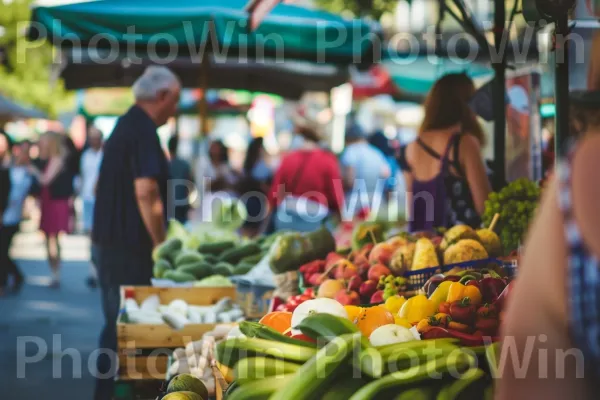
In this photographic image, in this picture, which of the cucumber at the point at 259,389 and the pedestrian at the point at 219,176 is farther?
the pedestrian at the point at 219,176

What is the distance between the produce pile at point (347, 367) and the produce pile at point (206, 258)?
357 centimetres

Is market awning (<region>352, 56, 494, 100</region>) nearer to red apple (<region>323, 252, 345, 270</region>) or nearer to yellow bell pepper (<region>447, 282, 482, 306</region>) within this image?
red apple (<region>323, 252, 345, 270</region>)

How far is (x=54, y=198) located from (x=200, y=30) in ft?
20.7

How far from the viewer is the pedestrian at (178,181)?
13555 millimetres

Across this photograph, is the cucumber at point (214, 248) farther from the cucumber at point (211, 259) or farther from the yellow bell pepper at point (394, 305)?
the yellow bell pepper at point (394, 305)

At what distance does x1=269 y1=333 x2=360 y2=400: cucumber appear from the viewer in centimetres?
286

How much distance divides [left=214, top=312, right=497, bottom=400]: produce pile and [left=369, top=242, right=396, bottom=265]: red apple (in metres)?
2.07

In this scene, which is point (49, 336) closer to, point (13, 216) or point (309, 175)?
point (309, 175)

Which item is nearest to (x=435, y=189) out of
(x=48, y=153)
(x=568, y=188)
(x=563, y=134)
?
(x=563, y=134)

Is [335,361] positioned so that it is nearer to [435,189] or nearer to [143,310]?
[143,310]

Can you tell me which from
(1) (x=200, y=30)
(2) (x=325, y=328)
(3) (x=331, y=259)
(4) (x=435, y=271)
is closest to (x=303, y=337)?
(2) (x=325, y=328)

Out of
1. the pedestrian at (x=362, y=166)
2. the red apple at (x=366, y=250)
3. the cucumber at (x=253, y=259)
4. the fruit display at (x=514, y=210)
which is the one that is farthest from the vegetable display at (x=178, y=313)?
the pedestrian at (x=362, y=166)

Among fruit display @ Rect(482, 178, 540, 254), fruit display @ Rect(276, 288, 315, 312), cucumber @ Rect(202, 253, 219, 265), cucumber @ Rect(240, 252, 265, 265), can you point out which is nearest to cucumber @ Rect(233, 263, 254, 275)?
Answer: cucumber @ Rect(240, 252, 265, 265)

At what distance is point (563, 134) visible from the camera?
4.72 meters
